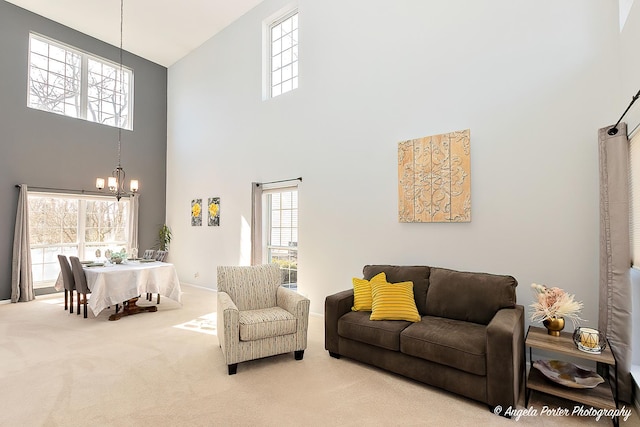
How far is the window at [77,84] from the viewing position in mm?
6383

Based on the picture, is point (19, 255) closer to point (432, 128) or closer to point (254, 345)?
point (254, 345)

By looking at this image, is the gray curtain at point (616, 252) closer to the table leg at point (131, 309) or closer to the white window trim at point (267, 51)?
the white window trim at point (267, 51)

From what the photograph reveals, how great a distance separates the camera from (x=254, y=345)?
312 cm

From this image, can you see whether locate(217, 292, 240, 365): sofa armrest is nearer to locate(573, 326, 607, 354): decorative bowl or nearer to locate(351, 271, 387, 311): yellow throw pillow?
locate(351, 271, 387, 311): yellow throw pillow

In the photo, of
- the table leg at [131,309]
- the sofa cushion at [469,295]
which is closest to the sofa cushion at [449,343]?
the sofa cushion at [469,295]

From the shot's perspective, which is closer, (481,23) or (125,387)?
(125,387)

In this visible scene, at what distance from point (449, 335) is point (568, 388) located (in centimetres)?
86

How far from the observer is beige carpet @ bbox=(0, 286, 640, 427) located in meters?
2.33

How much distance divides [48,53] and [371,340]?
8058mm

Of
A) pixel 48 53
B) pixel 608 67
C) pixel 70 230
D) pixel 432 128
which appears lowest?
pixel 70 230

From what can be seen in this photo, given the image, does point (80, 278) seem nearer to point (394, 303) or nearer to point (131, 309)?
point (131, 309)

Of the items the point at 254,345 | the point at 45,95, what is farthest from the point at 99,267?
the point at 45,95

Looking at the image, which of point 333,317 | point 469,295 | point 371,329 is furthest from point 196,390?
point 469,295

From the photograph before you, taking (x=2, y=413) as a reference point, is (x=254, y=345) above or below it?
above
